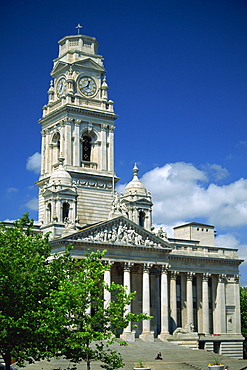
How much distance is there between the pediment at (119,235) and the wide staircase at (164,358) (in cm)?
1336

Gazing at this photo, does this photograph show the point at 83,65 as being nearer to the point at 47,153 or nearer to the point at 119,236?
the point at 47,153

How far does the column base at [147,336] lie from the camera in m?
91.8

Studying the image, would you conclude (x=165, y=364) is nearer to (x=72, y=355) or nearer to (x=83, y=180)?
(x=72, y=355)

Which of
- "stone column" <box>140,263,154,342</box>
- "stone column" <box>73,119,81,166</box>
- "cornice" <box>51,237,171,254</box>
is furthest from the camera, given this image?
"stone column" <box>73,119,81,166</box>

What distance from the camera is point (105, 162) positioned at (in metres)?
110

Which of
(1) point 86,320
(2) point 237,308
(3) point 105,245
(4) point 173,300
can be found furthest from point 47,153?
(1) point 86,320

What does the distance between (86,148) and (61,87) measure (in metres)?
11.1

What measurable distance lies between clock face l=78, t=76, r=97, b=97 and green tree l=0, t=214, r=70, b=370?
55829 millimetres

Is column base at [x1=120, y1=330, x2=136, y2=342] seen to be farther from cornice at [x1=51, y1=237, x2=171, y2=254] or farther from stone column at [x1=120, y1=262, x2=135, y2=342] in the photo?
cornice at [x1=51, y1=237, x2=171, y2=254]

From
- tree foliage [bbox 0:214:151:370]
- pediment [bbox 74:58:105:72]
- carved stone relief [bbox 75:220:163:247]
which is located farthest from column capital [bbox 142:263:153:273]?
pediment [bbox 74:58:105:72]

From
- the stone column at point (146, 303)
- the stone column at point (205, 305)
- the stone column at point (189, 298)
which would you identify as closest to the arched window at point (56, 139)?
the stone column at point (146, 303)

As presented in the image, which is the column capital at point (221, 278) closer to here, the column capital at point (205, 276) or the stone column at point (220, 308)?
the stone column at point (220, 308)

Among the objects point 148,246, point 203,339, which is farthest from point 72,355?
point 203,339

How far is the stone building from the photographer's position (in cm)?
9419
